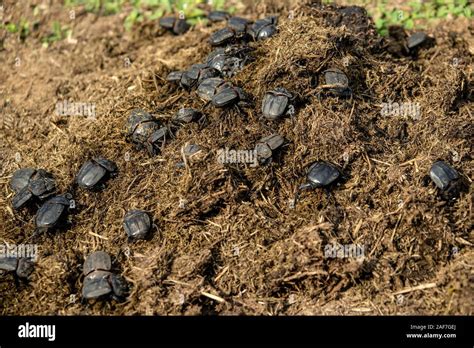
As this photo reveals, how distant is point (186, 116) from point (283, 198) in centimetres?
149

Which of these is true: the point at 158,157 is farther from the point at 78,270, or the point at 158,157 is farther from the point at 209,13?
the point at 209,13

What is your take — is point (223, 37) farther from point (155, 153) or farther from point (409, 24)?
point (409, 24)

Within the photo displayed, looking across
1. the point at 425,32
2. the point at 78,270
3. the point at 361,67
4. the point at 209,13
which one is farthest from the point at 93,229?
the point at 425,32

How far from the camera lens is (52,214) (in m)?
6.24

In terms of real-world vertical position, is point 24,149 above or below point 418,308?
above

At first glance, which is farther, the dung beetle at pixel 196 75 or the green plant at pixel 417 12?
the green plant at pixel 417 12

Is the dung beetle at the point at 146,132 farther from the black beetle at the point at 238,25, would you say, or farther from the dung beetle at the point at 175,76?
the black beetle at the point at 238,25

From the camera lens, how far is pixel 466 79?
23.9ft

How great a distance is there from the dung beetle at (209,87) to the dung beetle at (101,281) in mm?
2200

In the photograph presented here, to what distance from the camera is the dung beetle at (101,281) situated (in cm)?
562

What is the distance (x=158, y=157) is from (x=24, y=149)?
2.06m

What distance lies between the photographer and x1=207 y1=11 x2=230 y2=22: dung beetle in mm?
9102

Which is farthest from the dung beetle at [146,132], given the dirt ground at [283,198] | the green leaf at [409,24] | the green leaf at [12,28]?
the green leaf at [409,24]

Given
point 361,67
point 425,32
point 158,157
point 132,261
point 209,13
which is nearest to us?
point 132,261
